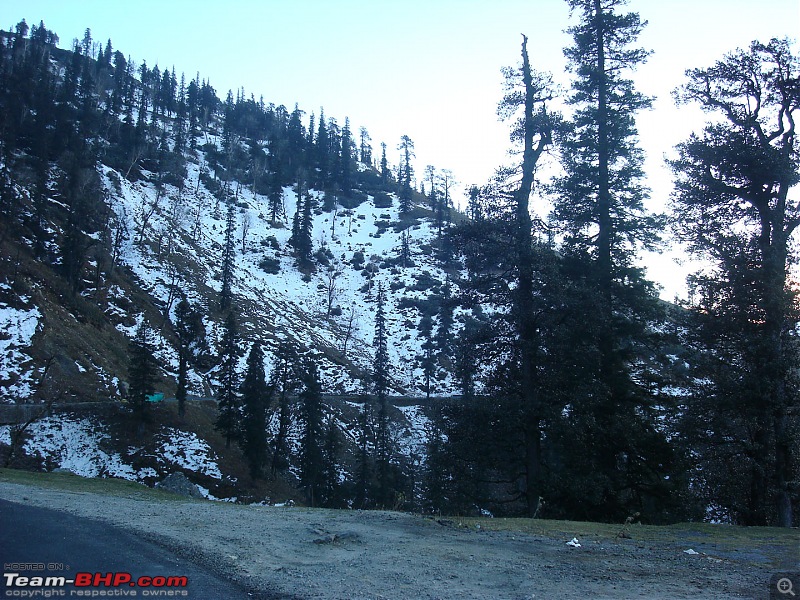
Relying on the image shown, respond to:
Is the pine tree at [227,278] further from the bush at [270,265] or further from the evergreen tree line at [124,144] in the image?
the evergreen tree line at [124,144]

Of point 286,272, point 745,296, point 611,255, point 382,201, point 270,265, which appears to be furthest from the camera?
point 382,201

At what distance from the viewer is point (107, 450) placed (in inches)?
1576

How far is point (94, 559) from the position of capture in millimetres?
5398

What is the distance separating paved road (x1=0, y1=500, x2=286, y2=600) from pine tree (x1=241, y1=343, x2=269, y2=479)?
3682 cm

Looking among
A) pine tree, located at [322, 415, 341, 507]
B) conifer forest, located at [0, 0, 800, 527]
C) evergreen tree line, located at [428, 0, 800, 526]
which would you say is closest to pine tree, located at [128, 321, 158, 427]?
conifer forest, located at [0, 0, 800, 527]

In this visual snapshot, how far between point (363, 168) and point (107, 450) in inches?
5377

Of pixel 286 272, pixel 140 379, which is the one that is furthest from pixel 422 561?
pixel 286 272

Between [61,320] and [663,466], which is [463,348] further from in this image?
[61,320]

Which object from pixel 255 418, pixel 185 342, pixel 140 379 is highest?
pixel 185 342

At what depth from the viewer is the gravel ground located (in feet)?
17.3

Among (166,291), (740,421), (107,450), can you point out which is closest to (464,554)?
(740,421)

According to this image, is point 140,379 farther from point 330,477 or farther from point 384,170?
point 384,170

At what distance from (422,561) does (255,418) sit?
129 feet

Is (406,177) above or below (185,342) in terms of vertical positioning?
above
